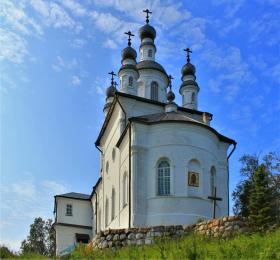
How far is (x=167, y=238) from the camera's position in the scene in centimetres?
1552

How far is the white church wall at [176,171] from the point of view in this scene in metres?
22.1

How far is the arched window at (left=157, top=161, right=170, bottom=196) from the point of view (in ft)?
74.0

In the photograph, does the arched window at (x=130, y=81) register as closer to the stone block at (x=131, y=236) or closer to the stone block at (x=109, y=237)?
the stone block at (x=109, y=237)

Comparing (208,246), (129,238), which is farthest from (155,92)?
(208,246)

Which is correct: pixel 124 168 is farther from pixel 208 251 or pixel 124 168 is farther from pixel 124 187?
pixel 208 251

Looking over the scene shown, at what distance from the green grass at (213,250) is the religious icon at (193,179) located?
28.5 feet

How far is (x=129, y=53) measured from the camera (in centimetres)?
3091

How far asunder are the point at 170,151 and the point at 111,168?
20.6ft

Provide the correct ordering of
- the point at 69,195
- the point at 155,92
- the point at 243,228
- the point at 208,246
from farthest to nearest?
the point at 69,195
the point at 155,92
the point at 243,228
the point at 208,246

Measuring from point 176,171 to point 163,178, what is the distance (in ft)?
2.20

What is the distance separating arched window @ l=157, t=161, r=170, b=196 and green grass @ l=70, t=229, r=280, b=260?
858 centimetres

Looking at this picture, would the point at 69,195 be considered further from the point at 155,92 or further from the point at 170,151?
the point at 170,151

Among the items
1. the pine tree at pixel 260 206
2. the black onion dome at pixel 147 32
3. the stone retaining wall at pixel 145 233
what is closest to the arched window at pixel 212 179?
the stone retaining wall at pixel 145 233

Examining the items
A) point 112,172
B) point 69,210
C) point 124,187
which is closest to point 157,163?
point 124,187
